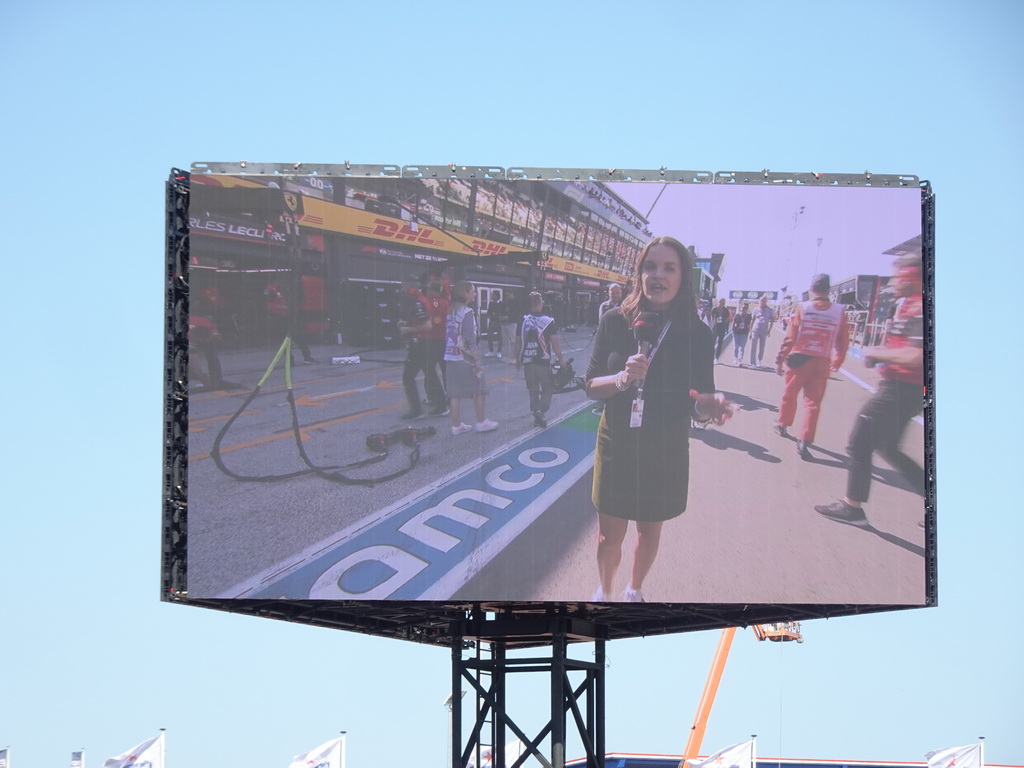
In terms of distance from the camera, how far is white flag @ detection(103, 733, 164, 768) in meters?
38.0

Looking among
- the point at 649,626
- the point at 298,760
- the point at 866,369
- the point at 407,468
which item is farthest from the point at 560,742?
the point at 298,760

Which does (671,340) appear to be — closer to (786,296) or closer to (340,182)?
(786,296)

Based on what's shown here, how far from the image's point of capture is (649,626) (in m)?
31.1

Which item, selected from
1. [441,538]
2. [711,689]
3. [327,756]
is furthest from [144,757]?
[711,689]

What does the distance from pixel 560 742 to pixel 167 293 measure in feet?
34.5

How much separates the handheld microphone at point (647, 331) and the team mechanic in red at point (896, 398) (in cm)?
351

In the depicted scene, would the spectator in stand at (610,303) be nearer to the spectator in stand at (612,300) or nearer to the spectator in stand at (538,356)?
the spectator in stand at (612,300)

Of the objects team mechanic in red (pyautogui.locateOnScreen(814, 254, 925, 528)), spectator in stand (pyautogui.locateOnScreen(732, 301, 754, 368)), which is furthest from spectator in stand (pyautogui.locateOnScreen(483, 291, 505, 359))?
team mechanic in red (pyautogui.locateOnScreen(814, 254, 925, 528))

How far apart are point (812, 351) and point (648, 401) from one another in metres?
2.89

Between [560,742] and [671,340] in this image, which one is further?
[560,742]

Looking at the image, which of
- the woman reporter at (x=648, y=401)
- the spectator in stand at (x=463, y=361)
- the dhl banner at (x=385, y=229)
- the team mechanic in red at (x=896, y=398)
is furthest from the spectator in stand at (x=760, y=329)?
the spectator in stand at (x=463, y=361)

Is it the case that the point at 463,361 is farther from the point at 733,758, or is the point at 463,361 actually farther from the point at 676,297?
the point at 733,758

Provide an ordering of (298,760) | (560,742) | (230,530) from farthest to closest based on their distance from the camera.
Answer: (298,760) < (560,742) < (230,530)

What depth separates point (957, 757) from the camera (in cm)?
4219
